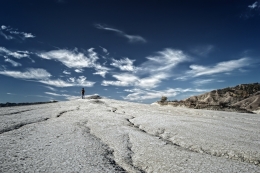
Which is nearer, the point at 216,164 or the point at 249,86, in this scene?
the point at 216,164

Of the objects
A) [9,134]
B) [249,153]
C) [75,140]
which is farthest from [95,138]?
[249,153]

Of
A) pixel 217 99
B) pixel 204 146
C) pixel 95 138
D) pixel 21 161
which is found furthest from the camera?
pixel 217 99

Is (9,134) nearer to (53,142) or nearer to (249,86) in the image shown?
(53,142)

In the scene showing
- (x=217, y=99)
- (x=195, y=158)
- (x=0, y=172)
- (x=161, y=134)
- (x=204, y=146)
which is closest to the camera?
(x=0, y=172)

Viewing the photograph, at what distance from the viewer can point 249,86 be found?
35750 millimetres

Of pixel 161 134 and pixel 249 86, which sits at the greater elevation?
pixel 249 86

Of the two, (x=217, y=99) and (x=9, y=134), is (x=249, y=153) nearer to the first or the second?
(x=9, y=134)

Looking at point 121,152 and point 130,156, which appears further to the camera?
point 121,152

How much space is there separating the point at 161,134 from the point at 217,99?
3471 centimetres

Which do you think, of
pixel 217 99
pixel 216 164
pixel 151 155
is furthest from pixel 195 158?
pixel 217 99

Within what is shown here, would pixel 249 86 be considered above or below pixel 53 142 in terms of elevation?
above

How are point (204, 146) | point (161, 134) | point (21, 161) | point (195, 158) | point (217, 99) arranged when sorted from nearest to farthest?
point (21, 161)
point (195, 158)
point (204, 146)
point (161, 134)
point (217, 99)

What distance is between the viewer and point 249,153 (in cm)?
245

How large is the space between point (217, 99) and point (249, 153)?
35.3 metres
